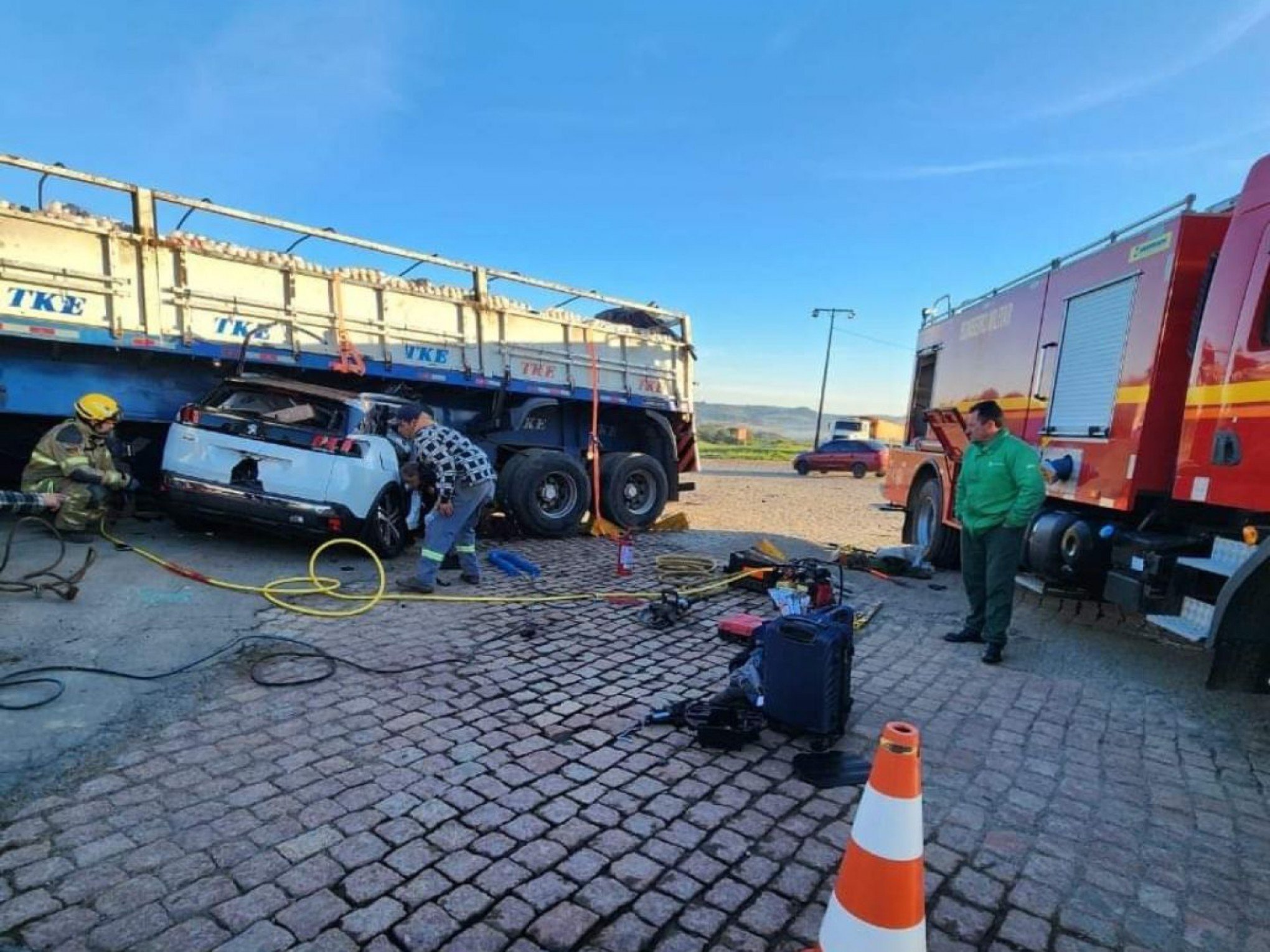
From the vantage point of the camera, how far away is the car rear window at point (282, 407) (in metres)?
6.18

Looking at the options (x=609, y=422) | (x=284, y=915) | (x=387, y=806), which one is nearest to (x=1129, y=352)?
(x=387, y=806)

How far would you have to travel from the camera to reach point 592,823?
2662mm

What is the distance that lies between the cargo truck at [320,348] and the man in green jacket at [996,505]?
5.03 m

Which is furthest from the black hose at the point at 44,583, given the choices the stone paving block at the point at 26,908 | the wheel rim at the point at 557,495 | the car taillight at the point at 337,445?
the wheel rim at the point at 557,495

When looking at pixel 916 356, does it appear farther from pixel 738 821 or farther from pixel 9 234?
pixel 9 234

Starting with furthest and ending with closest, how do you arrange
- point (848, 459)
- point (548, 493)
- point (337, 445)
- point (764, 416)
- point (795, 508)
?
point (764, 416) → point (848, 459) → point (795, 508) → point (548, 493) → point (337, 445)

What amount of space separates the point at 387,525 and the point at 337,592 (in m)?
1.18

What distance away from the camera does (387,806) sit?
8.84 ft

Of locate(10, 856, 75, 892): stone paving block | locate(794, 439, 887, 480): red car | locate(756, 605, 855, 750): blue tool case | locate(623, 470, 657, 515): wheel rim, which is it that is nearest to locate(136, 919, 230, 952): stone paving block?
locate(10, 856, 75, 892): stone paving block

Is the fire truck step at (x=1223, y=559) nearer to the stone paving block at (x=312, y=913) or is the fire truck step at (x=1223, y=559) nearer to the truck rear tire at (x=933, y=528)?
the truck rear tire at (x=933, y=528)

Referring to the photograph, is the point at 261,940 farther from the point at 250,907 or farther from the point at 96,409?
the point at 96,409

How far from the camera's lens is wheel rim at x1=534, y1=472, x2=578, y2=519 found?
8.80 m

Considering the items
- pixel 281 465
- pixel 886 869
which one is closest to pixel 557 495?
pixel 281 465

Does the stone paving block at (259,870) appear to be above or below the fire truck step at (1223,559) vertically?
below
